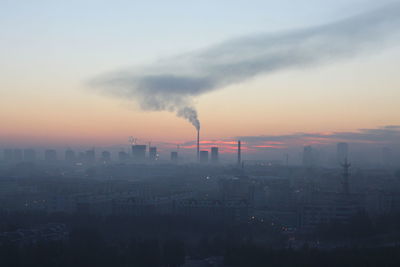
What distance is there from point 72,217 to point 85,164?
141 feet

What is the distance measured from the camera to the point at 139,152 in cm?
5472

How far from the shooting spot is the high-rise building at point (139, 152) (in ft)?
178

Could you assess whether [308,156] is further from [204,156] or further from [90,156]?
A: [90,156]

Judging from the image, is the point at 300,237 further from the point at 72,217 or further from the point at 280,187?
the point at 280,187

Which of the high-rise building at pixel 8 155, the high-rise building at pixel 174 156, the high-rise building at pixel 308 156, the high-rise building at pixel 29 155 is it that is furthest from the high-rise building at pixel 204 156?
the high-rise building at pixel 8 155

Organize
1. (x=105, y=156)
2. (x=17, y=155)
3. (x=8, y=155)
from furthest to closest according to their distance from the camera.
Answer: (x=17, y=155) → (x=8, y=155) → (x=105, y=156)

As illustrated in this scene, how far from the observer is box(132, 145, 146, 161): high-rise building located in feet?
178

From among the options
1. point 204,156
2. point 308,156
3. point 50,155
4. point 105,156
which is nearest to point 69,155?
point 50,155

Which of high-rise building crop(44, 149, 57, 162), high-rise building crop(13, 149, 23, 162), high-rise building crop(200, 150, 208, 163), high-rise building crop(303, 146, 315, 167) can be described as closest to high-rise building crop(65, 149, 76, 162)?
high-rise building crop(44, 149, 57, 162)

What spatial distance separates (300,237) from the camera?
1405 cm

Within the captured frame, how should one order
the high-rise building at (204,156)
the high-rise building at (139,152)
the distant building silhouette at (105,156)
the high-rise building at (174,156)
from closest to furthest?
the high-rise building at (204,156), the high-rise building at (139,152), the high-rise building at (174,156), the distant building silhouette at (105,156)

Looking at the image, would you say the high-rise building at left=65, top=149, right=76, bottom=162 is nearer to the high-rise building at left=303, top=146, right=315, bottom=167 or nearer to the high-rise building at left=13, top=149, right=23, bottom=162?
the high-rise building at left=13, top=149, right=23, bottom=162

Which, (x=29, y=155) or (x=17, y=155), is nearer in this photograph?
(x=17, y=155)

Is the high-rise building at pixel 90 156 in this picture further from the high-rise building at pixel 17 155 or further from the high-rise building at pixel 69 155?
the high-rise building at pixel 17 155
